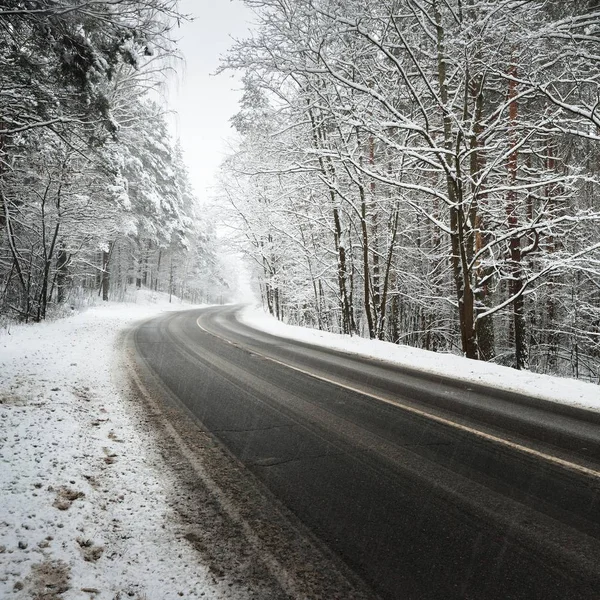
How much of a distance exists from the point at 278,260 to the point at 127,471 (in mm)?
22235

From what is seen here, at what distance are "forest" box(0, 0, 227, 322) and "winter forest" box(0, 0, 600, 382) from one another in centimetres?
6

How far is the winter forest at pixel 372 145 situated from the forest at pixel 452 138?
0.34 feet

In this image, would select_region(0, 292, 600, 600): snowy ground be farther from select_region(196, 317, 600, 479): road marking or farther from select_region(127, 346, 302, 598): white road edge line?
select_region(196, 317, 600, 479): road marking

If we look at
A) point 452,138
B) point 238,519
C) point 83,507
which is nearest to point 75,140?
point 452,138

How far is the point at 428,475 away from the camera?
374cm

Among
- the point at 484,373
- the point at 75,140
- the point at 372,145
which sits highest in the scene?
the point at 372,145

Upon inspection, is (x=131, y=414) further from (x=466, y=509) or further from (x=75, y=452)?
(x=466, y=509)

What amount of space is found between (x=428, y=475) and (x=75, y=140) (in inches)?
524

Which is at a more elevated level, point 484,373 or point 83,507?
point 83,507

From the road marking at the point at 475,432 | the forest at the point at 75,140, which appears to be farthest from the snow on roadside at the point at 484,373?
the forest at the point at 75,140

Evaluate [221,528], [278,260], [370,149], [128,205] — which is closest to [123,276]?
[128,205]

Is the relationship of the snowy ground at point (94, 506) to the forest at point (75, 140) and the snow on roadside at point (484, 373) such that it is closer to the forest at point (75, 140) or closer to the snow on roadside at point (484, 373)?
the snow on roadside at point (484, 373)

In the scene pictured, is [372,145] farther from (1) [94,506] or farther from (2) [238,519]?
(1) [94,506]

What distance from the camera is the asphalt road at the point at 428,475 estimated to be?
8.20 feet
